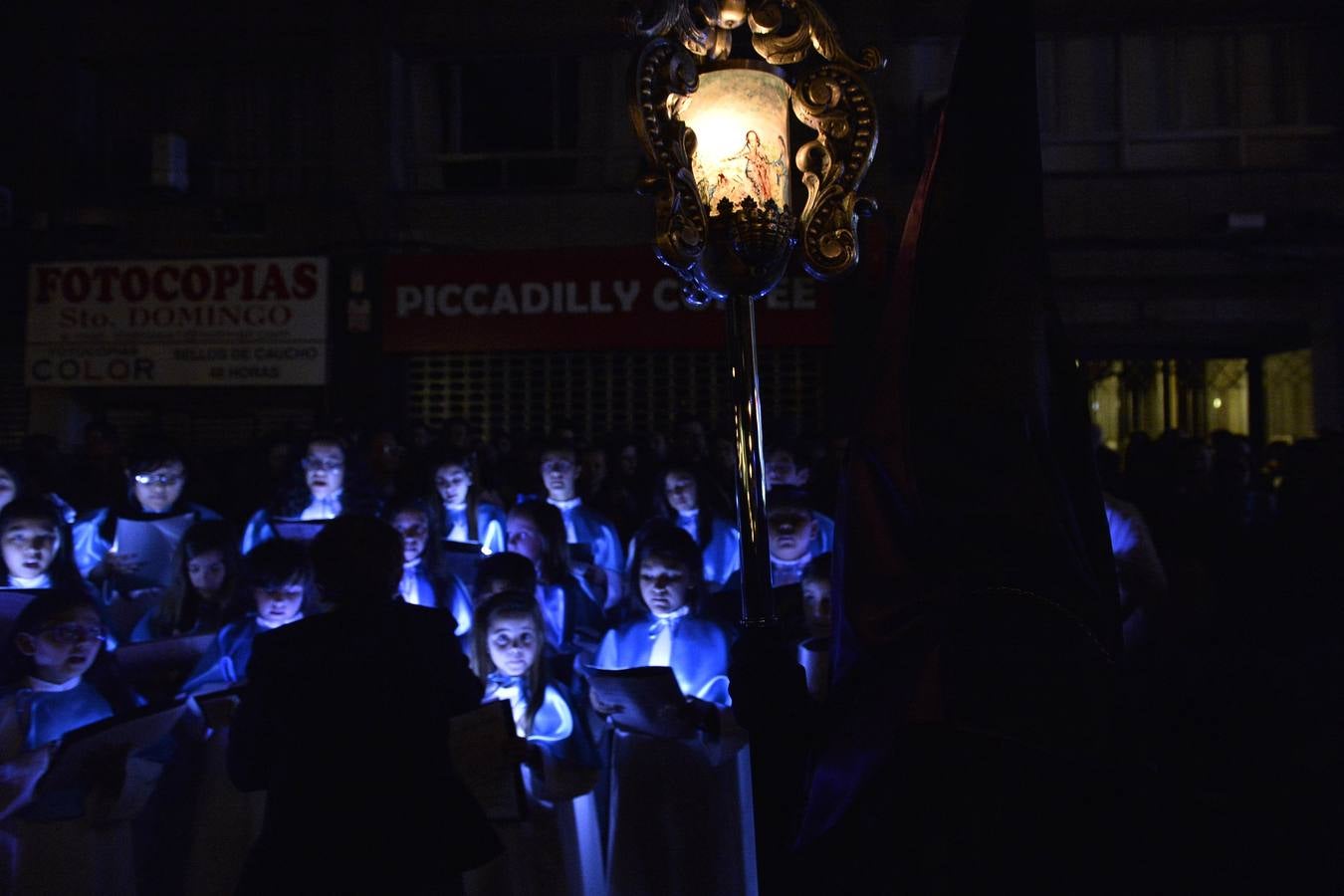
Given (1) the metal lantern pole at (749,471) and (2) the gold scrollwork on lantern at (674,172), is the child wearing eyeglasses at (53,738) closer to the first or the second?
(1) the metal lantern pole at (749,471)

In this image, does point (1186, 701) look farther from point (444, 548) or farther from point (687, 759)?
point (444, 548)

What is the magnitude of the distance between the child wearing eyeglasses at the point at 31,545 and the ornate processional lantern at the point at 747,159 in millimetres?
3939

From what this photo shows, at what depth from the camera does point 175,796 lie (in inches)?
163

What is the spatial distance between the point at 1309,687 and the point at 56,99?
43.7 feet

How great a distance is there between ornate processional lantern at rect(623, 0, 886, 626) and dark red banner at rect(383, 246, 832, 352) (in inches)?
334

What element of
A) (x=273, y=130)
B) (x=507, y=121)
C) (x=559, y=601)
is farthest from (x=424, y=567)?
(x=273, y=130)

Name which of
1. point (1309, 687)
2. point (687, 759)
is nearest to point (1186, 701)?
point (1309, 687)

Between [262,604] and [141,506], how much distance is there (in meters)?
2.06

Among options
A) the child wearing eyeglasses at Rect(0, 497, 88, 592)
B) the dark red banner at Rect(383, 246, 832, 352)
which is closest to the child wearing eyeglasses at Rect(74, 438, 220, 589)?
the child wearing eyeglasses at Rect(0, 497, 88, 592)

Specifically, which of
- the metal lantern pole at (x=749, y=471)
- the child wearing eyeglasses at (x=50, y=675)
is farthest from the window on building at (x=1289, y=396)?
the child wearing eyeglasses at (x=50, y=675)

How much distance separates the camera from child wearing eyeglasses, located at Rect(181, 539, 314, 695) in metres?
4.30

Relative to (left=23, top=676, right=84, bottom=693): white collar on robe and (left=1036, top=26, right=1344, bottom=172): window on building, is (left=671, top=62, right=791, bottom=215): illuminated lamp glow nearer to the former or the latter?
(left=23, top=676, right=84, bottom=693): white collar on robe

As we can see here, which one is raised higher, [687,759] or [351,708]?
[351,708]

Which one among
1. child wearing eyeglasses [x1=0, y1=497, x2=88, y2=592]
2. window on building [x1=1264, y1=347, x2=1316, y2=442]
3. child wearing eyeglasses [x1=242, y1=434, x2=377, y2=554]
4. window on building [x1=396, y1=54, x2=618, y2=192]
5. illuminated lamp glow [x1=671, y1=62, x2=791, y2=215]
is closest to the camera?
illuminated lamp glow [x1=671, y1=62, x2=791, y2=215]
